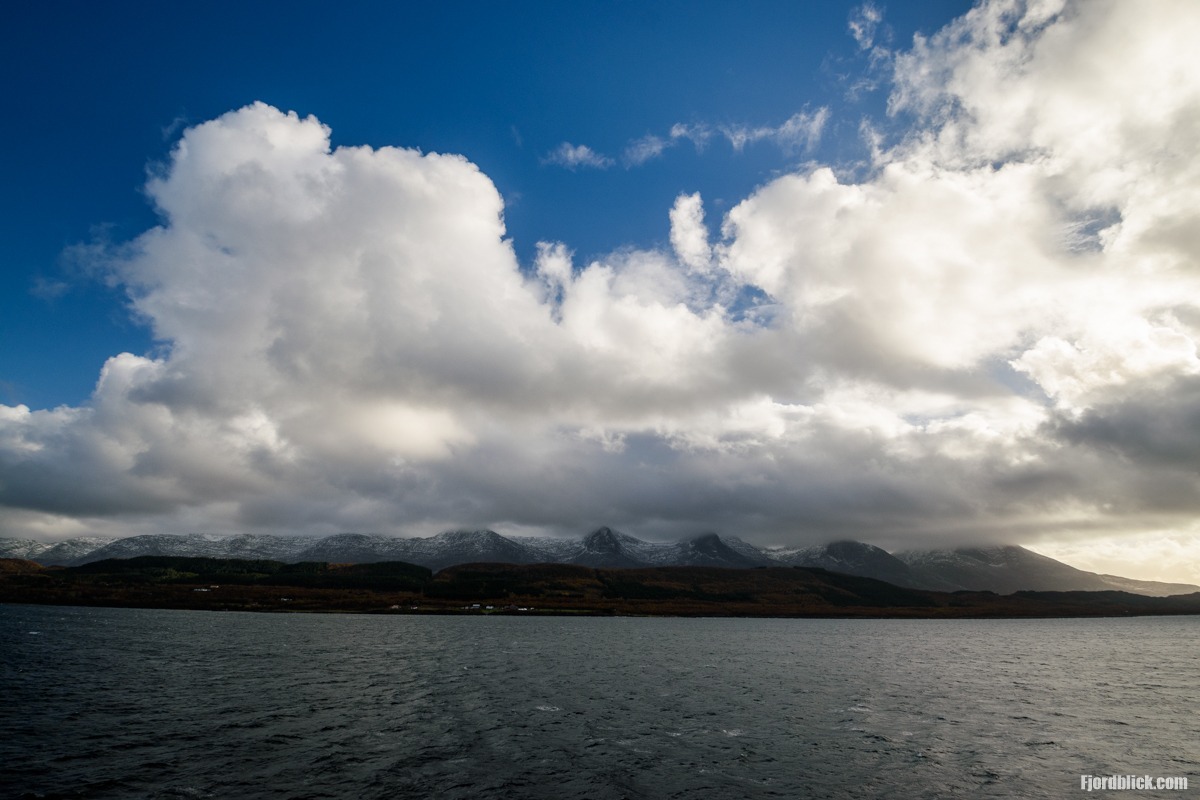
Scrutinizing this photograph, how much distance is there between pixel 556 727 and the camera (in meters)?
52.7

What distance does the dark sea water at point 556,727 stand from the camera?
37.7 meters

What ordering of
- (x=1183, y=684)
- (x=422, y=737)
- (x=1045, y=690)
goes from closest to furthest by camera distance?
(x=422, y=737), (x=1045, y=690), (x=1183, y=684)

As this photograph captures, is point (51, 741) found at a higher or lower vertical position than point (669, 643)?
higher

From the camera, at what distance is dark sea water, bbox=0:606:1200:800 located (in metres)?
37.7

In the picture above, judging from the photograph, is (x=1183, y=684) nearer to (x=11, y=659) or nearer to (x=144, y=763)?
(x=144, y=763)

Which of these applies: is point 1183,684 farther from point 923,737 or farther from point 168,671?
point 168,671

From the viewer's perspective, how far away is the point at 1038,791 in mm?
39000

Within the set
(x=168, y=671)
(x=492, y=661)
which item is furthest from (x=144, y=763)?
(x=492, y=661)

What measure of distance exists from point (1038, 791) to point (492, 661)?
80900 mm

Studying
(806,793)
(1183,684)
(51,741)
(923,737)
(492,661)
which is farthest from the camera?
(492,661)

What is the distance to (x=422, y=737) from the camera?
48.4 meters

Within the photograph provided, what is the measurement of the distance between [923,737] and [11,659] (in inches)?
4615

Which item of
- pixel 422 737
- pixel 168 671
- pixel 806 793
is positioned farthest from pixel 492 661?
pixel 806 793

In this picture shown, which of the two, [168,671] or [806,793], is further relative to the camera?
[168,671]
